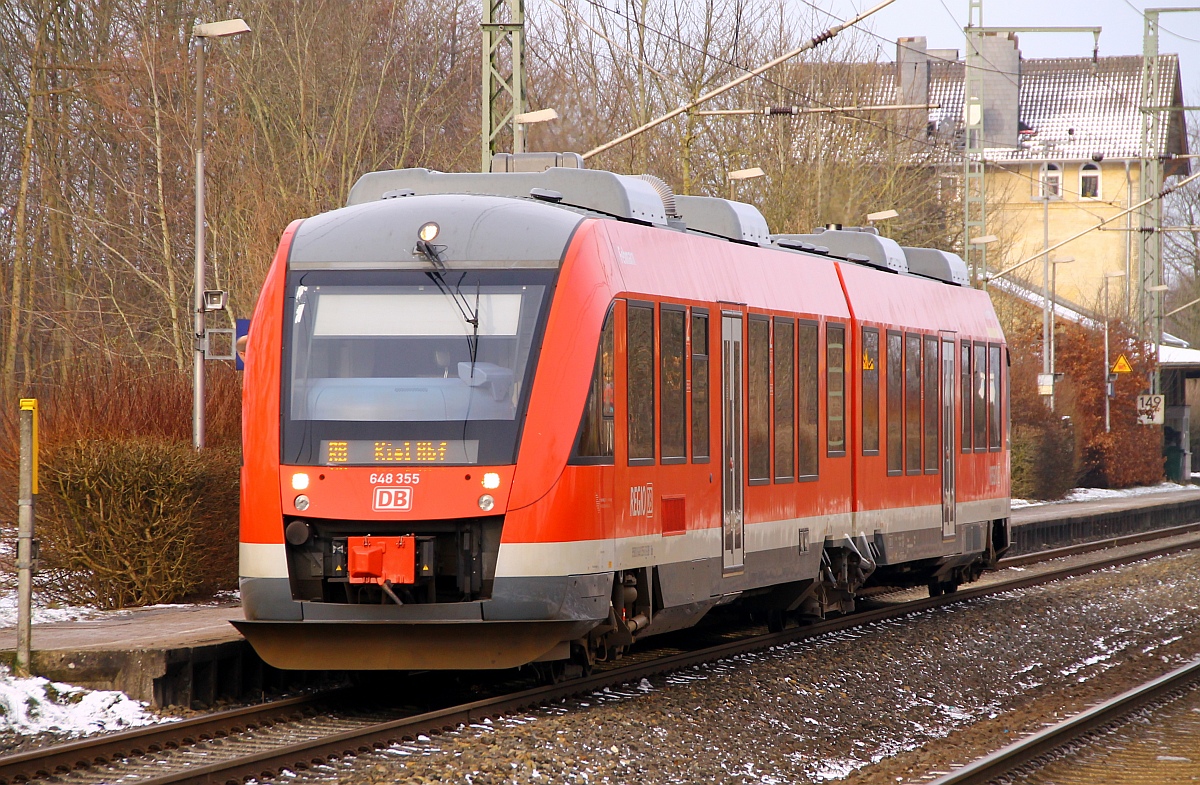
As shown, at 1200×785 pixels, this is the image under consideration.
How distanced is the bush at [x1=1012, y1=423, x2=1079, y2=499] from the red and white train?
27.5 meters

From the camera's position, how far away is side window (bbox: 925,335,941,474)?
16672 millimetres

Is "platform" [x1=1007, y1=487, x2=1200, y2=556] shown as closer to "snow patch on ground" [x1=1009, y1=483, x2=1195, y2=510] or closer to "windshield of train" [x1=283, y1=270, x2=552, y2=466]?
"snow patch on ground" [x1=1009, y1=483, x2=1195, y2=510]

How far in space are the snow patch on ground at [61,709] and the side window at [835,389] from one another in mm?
6474

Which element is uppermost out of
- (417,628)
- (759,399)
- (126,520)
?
(759,399)

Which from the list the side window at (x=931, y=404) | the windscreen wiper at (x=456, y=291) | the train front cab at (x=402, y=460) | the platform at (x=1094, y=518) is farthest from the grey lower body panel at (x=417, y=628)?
the platform at (x=1094, y=518)

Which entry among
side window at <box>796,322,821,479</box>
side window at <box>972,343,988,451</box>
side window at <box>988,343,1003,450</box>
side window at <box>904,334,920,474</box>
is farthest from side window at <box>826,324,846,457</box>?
side window at <box>988,343,1003,450</box>

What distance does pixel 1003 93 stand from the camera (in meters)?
79.6

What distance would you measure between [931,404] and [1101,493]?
30.4 metres

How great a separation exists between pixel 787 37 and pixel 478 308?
99.9 feet

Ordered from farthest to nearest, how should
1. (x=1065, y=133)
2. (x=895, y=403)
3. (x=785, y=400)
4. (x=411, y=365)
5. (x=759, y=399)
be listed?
(x=1065, y=133) → (x=895, y=403) → (x=785, y=400) → (x=759, y=399) → (x=411, y=365)

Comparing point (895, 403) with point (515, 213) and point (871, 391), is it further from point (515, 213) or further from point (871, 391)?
point (515, 213)

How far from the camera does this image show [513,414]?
993cm

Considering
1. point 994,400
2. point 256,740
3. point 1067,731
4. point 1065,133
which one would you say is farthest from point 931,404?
point 1065,133

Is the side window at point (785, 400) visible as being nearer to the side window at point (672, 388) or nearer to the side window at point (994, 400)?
the side window at point (672, 388)
